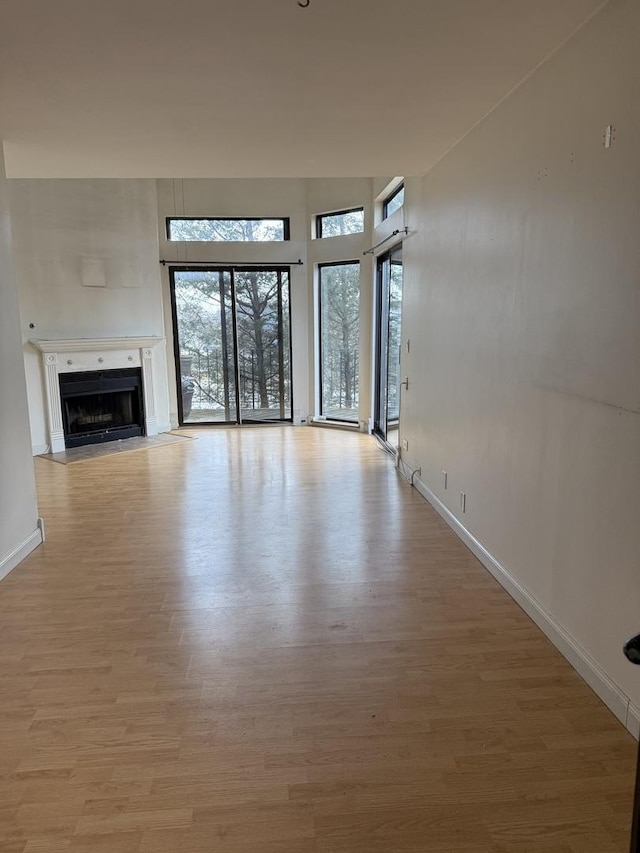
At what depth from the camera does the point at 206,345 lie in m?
7.90

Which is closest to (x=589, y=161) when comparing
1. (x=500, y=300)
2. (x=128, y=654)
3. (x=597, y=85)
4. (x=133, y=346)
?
(x=597, y=85)

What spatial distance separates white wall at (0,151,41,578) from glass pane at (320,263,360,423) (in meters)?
4.66

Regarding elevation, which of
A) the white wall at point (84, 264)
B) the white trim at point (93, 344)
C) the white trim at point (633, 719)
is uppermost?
the white wall at point (84, 264)

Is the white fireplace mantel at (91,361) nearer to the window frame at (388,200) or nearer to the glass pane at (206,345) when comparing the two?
the glass pane at (206,345)

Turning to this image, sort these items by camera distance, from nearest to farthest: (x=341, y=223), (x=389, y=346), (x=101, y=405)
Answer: (x=389, y=346) < (x=101, y=405) < (x=341, y=223)

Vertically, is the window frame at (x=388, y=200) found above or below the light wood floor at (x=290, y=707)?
above

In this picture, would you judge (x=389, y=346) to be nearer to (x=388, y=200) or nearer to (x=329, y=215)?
(x=388, y=200)

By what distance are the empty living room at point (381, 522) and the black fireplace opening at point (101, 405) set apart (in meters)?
2.06

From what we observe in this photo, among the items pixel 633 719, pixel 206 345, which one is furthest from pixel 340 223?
pixel 633 719

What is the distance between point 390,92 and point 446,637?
262 centimetres

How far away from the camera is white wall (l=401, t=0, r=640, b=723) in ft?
6.32

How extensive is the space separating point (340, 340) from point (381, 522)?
405cm

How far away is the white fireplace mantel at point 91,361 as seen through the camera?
255 inches

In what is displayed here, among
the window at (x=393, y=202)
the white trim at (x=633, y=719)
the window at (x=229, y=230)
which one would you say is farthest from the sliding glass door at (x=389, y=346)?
the white trim at (x=633, y=719)
